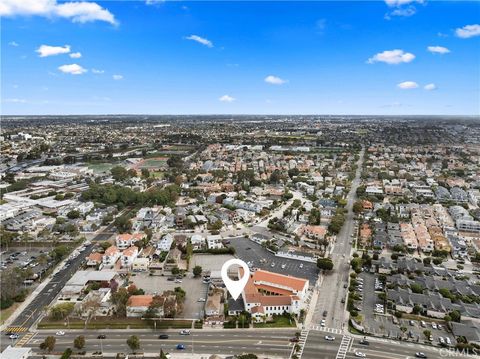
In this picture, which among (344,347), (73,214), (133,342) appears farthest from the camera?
(73,214)

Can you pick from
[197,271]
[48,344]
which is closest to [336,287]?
[197,271]

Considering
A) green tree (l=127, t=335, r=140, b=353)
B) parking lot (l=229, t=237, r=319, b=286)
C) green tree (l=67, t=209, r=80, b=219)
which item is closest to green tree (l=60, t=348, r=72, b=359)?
green tree (l=127, t=335, r=140, b=353)

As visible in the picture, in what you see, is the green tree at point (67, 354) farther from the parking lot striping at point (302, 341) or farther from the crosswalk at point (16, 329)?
the parking lot striping at point (302, 341)

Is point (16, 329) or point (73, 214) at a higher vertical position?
point (73, 214)

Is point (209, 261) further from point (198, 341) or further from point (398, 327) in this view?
point (398, 327)

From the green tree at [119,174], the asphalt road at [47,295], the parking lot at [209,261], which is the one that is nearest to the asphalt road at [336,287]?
the parking lot at [209,261]

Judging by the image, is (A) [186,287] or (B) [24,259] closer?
(A) [186,287]

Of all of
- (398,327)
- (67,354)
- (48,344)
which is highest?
(48,344)
